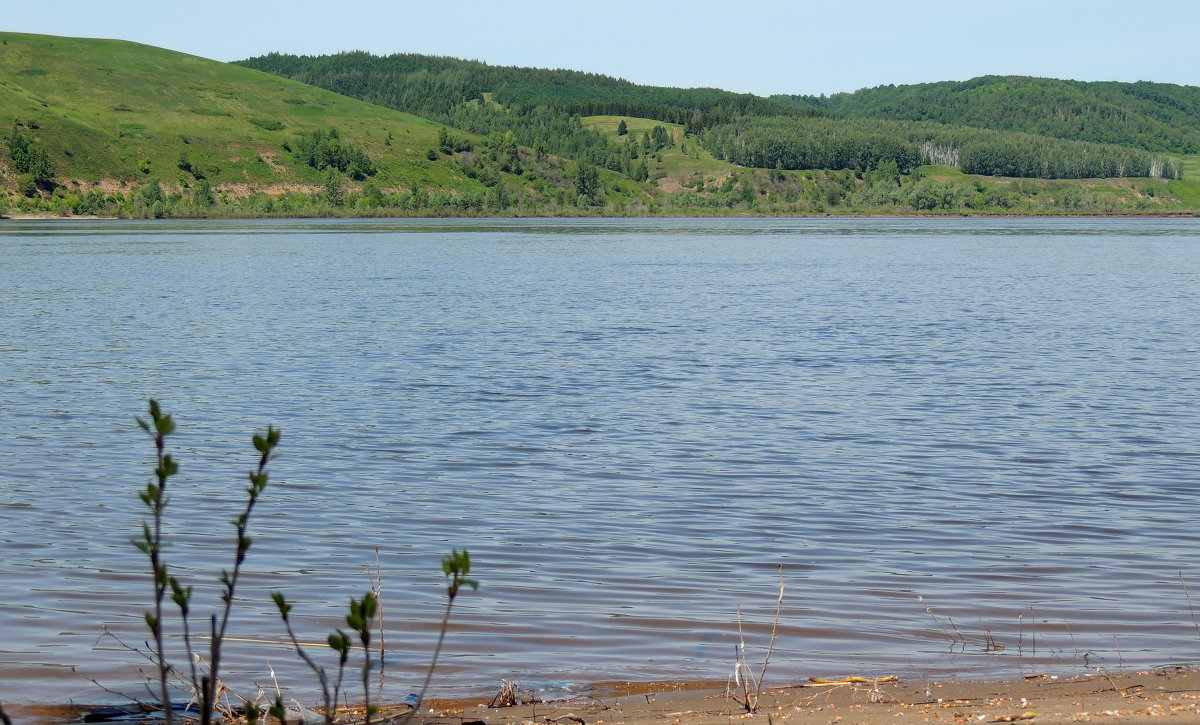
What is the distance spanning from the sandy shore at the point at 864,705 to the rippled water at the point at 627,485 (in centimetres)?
45

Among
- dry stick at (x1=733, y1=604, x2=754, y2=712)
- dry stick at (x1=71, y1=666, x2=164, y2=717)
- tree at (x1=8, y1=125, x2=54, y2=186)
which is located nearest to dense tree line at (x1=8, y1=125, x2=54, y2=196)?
tree at (x1=8, y1=125, x2=54, y2=186)

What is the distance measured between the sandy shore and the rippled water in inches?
17.6

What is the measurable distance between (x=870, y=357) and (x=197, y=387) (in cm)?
1305

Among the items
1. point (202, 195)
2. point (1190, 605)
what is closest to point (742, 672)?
point (1190, 605)

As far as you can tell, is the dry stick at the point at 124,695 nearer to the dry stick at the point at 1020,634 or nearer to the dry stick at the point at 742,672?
the dry stick at the point at 742,672

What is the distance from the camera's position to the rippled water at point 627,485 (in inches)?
321

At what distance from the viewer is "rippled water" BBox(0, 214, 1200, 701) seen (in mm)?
8156

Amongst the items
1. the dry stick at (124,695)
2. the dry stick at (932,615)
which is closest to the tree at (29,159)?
the dry stick at (124,695)

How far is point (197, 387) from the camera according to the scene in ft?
68.3

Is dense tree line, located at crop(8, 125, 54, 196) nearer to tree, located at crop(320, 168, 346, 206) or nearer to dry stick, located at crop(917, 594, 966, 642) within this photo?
tree, located at crop(320, 168, 346, 206)

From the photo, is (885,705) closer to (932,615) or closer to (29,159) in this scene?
(932,615)

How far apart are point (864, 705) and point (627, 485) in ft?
23.1

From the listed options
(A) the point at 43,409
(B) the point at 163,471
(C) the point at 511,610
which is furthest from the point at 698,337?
(B) the point at 163,471

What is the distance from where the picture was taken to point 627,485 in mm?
13250
